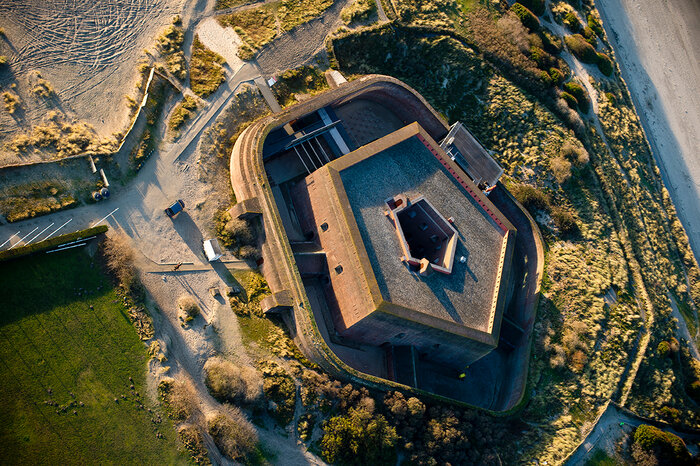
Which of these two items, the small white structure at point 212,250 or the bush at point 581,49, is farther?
the bush at point 581,49

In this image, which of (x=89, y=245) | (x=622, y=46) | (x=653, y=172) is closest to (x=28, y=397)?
(x=89, y=245)

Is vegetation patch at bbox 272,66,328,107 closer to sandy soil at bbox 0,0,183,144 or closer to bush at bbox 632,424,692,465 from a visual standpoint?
sandy soil at bbox 0,0,183,144

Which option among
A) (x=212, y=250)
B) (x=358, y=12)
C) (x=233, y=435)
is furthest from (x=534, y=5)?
(x=233, y=435)

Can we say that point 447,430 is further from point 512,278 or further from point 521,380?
point 512,278

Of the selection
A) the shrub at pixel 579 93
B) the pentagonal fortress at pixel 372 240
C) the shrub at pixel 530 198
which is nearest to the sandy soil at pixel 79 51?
the pentagonal fortress at pixel 372 240

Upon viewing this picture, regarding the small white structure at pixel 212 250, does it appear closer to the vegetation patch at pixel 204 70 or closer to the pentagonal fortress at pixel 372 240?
the pentagonal fortress at pixel 372 240
